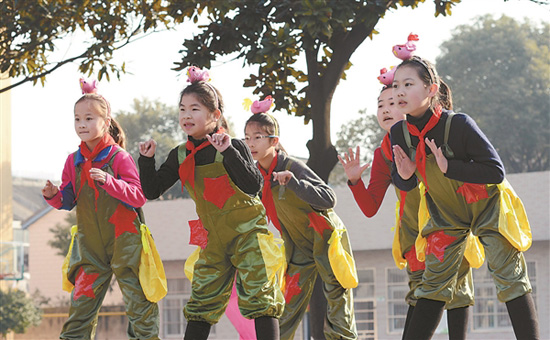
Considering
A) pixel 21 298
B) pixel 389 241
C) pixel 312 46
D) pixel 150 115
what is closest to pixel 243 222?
pixel 312 46

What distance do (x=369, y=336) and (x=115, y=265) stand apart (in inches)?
590

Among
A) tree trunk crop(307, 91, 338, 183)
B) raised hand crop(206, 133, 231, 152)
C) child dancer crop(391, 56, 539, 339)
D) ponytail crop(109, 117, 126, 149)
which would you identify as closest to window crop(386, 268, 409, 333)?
tree trunk crop(307, 91, 338, 183)

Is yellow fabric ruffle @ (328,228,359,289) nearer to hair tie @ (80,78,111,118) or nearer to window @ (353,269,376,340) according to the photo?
hair tie @ (80,78,111,118)

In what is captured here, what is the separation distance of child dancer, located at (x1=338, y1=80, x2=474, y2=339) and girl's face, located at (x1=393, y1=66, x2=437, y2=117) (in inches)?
20.6

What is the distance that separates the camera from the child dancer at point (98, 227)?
191 inches

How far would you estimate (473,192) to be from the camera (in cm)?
425

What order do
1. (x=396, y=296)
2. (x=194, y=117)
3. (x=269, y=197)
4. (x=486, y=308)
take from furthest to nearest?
(x=396, y=296), (x=486, y=308), (x=269, y=197), (x=194, y=117)

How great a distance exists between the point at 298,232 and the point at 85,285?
1.31 m

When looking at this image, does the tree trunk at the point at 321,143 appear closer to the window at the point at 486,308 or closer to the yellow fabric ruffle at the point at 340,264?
the yellow fabric ruffle at the point at 340,264

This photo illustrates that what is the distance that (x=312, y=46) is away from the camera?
7477 mm

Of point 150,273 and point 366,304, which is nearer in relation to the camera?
point 150,273

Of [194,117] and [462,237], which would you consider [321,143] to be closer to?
[194,117]

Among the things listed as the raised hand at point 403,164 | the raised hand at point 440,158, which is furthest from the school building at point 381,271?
the raised hand at point 440,158

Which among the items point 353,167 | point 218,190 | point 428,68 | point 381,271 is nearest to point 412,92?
point 428,68
